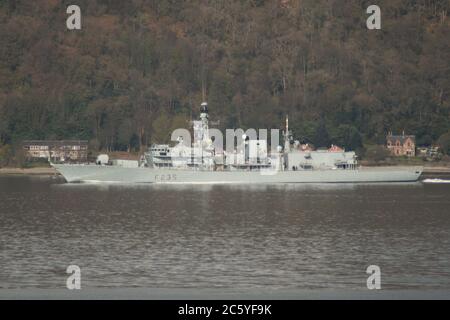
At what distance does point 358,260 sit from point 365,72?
14879 cm

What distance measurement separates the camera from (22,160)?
149250 mm

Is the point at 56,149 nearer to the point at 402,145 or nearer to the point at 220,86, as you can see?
the point at 220,86

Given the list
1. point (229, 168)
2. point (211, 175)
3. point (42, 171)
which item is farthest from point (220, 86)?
point (211, 175)

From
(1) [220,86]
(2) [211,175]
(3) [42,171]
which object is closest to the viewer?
(2) [211,175]

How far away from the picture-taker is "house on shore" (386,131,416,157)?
15838cm

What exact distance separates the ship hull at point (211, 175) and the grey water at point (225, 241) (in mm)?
24634

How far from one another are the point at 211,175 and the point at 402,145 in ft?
180

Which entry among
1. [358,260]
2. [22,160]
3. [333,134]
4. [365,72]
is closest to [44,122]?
[22,160]

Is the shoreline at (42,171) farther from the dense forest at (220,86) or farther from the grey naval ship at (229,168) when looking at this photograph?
the grey naval ship at (229,168)

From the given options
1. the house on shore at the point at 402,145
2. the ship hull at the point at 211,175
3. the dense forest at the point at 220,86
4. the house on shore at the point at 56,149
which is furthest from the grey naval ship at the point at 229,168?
the house on shore at the point at 402,145

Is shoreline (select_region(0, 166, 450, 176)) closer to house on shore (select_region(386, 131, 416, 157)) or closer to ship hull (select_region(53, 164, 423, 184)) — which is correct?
house on shore (select_region(386, 131, 416, 157))

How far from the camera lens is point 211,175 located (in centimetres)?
11356

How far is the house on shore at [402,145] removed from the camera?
158375mm
